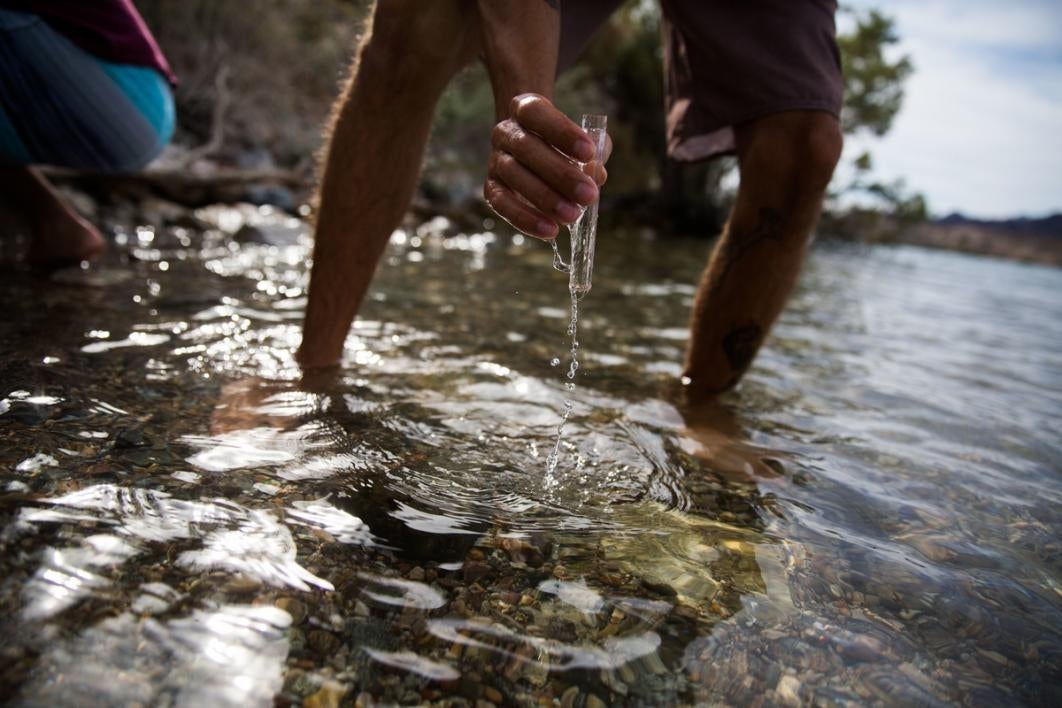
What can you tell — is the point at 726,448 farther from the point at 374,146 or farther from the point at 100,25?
the point at 100,25

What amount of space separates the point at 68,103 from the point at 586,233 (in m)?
2.14

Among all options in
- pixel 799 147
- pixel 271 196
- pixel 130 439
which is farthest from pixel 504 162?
pixel 271 196

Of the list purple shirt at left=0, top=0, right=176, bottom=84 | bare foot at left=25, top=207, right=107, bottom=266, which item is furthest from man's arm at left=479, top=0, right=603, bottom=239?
bare foot at left=25, top=207, right=107, bottom=266

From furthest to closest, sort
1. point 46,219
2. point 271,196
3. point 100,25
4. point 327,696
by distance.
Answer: point 271,196, point 46,219, point 100,25, point 327,696

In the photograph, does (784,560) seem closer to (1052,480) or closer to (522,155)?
(522,155)

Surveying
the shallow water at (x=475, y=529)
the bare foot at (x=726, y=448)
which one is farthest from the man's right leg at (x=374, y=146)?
the bare foot at (x=726, y=448)

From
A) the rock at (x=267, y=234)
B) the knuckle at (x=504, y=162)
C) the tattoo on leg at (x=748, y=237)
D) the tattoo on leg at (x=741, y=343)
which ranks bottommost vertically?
the tattoo on leg at (x=741, y=343)

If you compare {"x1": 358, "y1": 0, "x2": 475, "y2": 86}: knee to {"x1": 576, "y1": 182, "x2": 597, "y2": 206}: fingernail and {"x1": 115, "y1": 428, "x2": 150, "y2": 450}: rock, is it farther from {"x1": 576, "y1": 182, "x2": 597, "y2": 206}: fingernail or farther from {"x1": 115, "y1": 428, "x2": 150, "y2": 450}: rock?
{"x1": 115, "y1": 428, "x2": 150, "y2": 450}: rock

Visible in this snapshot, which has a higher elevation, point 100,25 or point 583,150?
point 100,25

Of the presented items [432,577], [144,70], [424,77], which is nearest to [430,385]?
[424,77]

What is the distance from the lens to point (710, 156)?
8.00 ft

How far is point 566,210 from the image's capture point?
1.21 metres

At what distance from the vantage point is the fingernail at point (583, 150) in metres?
1.17

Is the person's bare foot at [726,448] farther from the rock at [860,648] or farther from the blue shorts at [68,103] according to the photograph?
the blue shorts at [68,103]
